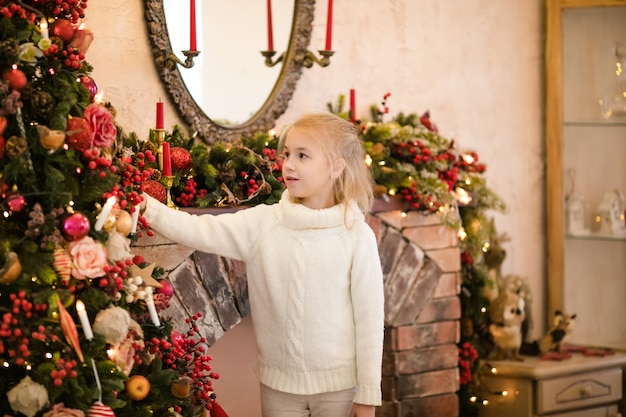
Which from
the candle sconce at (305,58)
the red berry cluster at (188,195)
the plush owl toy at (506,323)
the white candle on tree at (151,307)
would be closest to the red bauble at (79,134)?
the white candle on tree at (151,307)

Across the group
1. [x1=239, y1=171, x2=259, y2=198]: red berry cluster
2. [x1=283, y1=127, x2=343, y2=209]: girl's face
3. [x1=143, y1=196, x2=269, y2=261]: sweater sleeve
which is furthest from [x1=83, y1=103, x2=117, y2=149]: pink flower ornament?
[x1=239, y1=171, x2=259, y2=198]: red berry cluster

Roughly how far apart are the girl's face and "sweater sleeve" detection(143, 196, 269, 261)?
122 millimetres

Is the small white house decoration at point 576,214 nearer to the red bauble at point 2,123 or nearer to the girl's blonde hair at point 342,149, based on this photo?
the girl's blonde hair at point 342,149

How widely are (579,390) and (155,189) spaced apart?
218 centimetres

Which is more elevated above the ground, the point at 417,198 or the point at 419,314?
the point at 417,198

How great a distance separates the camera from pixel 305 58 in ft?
11.1

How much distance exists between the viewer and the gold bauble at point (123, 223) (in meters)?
2.02

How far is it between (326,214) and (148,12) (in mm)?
876

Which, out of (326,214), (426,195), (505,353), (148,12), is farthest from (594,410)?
(148,12)

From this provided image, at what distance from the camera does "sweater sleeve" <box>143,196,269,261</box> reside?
2.35 meters

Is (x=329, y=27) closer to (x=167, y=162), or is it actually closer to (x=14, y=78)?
(x=167, y=162)

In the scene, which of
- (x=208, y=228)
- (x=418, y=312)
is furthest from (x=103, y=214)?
→ (x=418, y=312)

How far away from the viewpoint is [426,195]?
3283mm

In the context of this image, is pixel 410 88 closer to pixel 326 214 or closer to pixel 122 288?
pixel 326 214
